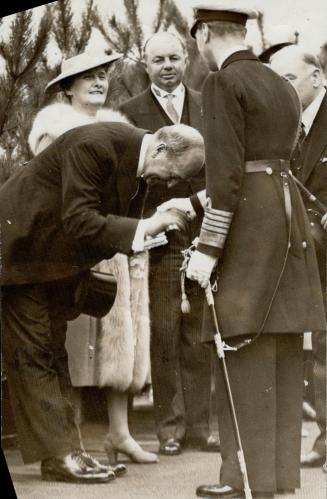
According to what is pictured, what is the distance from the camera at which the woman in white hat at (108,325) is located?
Answer: 5074mm

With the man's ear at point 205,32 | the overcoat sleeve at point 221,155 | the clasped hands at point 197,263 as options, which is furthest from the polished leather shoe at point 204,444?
the man's ear at point 205,32

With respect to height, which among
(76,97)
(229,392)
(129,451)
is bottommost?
(129,451)

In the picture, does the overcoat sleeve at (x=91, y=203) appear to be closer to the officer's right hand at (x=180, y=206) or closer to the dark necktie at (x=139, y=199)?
the dark necktie at (x=139, y=199)

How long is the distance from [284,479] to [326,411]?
0.34 meters

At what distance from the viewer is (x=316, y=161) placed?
465 centimetres

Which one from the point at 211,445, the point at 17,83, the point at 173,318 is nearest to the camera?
the point at 211,445

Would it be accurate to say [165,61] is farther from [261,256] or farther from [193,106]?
[261,256]

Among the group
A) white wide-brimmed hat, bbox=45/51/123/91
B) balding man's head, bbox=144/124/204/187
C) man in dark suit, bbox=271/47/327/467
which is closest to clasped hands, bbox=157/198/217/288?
balding man's head, bbox=144/124/204/187

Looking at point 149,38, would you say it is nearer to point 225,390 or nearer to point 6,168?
point 6,168

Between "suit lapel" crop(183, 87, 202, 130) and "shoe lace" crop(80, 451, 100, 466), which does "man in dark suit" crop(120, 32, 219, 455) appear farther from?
"shoe lace" crop(80, 451, 100, 466)

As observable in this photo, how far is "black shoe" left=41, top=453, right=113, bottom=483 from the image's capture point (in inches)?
202

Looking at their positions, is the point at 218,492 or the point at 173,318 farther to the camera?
the point at 173,318

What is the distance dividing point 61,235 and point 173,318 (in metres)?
0.71

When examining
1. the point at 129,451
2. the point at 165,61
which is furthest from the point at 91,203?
the point at 129,451
